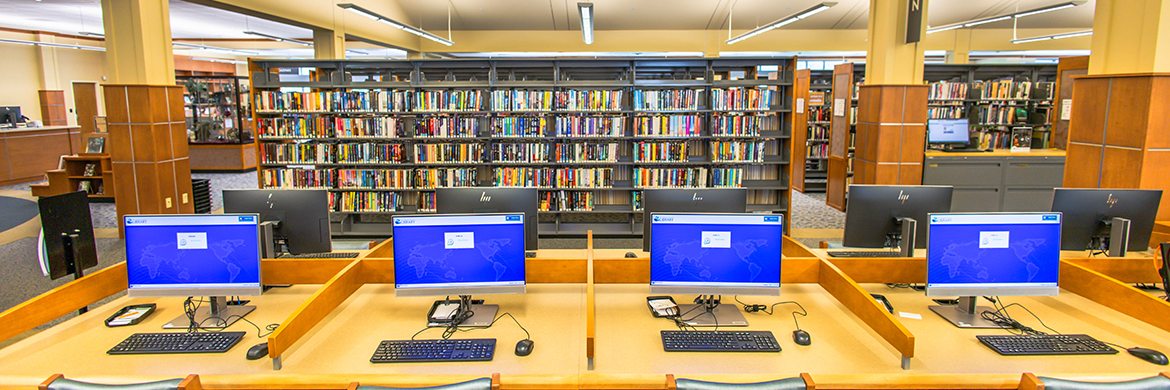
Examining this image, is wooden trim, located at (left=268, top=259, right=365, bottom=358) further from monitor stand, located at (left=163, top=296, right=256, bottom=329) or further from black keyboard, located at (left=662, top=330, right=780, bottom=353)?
black keyboard, located at (left=662, top=330, right=780, bottom=353)

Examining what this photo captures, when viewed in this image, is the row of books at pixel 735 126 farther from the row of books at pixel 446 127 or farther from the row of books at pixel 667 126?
the row of books at pixel 446 127

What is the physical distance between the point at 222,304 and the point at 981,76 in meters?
11.0

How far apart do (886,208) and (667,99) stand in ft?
11.3

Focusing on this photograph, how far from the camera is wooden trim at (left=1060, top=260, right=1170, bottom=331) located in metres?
2.14

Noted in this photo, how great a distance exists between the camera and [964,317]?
2264mm

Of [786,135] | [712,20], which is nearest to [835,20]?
[712,20]

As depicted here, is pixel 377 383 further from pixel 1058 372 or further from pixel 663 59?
pixel 663 59

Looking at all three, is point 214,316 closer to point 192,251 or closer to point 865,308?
point 192,251

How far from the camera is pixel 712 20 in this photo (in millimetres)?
11250

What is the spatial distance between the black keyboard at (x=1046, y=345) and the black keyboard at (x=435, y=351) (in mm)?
1791

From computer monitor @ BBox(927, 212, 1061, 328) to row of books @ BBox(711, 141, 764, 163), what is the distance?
3913 millimetres

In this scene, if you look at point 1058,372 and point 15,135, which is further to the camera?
point 15,135

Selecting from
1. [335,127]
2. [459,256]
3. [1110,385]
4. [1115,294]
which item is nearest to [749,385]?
[1110,385]

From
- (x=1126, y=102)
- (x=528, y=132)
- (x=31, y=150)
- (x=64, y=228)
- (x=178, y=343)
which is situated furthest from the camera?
(x=31, y=150)
